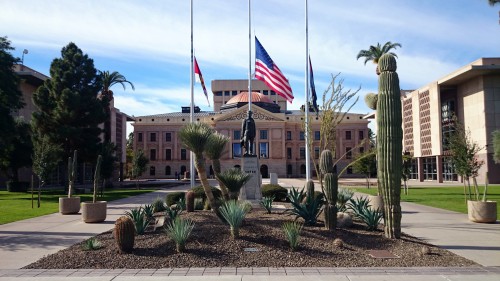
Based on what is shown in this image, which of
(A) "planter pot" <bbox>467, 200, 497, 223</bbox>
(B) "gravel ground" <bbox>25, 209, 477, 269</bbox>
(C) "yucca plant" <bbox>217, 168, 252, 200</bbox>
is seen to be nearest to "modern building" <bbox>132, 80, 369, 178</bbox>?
(A) "planter pot" <bbox>467, 200, 497, 223</bbox>

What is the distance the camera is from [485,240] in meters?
10.9

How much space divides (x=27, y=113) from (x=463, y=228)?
4860 cm

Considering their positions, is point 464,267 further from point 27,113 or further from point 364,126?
point 364,126

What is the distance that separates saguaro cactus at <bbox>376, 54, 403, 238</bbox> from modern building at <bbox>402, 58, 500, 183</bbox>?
3155 centimetres

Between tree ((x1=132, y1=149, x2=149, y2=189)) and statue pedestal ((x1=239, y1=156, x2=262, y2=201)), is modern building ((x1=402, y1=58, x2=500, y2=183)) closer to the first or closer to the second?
statue pedestal ((x1=239, y1=156, x2=262, y2=201))

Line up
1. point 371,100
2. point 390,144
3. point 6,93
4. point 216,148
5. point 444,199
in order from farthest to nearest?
point 6,93 < point 444,199 < point 371,100 < point 216,148 < point 390,144

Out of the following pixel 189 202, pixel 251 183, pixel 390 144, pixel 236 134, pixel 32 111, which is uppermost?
pixel 32 111

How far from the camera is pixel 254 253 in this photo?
8.70m

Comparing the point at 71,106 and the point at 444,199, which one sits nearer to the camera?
the point at 444,199

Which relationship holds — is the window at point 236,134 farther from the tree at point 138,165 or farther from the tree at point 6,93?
the tree at point 6,93

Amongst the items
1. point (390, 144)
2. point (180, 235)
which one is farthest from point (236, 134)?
point (180, 235)

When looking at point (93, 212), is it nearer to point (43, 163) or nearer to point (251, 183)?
point (251, 183)

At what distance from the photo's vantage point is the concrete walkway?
284 inches

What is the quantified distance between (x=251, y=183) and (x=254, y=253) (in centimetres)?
1005
